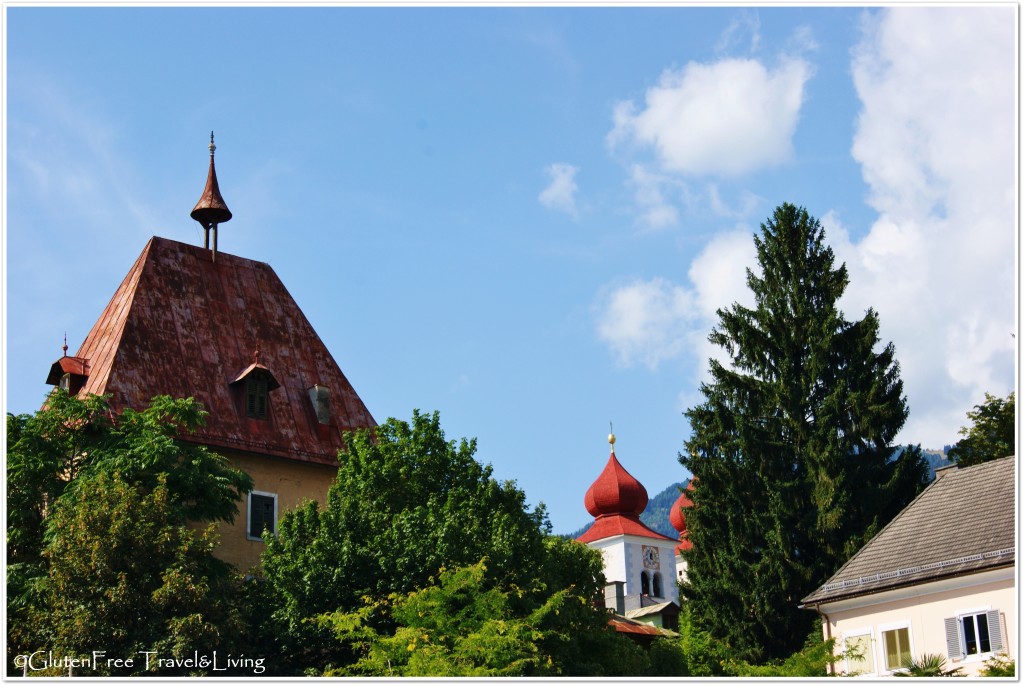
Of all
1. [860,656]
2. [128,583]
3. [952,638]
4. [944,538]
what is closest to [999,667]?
[952,638]

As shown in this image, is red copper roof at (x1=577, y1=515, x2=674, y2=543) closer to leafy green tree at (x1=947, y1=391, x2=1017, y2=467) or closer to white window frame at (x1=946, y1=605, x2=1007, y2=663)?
leafy green tree at (x1=947, y1=391, x2=1017, y2=467)

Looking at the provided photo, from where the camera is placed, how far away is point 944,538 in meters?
31.5

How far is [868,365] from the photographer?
4197 cm

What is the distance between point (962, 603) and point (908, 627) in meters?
1.33

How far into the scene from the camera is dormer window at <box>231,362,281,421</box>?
38750mm

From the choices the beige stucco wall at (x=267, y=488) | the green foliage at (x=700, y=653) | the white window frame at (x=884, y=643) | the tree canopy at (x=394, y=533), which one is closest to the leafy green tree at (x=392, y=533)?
the tree canopy at (x=394, y=533)

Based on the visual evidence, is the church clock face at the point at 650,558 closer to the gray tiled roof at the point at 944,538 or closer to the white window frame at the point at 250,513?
the white window frame at the point at 250,513

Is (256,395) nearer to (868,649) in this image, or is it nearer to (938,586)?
→ (868,649)

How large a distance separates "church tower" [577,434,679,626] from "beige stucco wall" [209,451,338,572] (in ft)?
123

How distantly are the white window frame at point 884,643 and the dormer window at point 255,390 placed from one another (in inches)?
665

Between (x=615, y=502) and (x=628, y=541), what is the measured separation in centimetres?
266

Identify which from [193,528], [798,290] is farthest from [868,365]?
[193,528]

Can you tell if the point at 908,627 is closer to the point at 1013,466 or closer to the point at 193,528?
the point at 1013,466

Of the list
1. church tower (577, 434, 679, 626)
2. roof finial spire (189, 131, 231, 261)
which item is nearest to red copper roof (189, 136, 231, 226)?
roof finial spire (189, 131, 231, 261)
